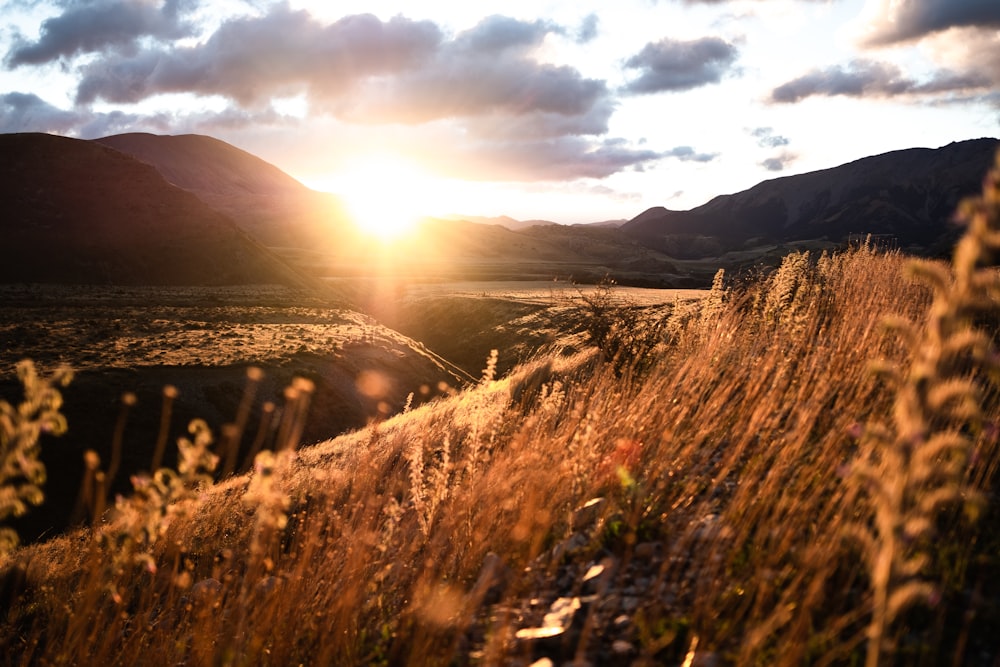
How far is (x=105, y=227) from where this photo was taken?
76.7 m

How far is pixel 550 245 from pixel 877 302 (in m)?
168

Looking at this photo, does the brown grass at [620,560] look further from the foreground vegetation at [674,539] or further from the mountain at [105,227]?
the mountain at [105,227]

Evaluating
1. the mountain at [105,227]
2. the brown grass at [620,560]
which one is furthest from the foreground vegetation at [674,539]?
the mountain at [105,227]

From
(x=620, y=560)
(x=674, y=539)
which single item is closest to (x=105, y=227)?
(x=620, y=560)

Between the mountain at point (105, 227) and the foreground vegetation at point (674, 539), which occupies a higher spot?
the mountain at point (105, 227)

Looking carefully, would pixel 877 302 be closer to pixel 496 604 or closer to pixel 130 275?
pixel 496 604

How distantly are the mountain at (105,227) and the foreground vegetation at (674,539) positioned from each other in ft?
250

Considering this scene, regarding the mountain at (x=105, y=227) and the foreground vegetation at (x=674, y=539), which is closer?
the foreground vegetation at (x=674, y=539)

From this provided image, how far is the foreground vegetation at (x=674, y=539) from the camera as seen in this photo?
1962 mm

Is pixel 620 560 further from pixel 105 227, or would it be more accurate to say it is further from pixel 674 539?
pixel 105 227

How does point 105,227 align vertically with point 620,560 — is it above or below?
above

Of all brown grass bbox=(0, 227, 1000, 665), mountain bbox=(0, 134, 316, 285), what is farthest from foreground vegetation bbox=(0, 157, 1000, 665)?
mountain bbox=(0, 134, 316, 285)

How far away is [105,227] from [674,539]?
3519 inches

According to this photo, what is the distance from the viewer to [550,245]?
571 feet
